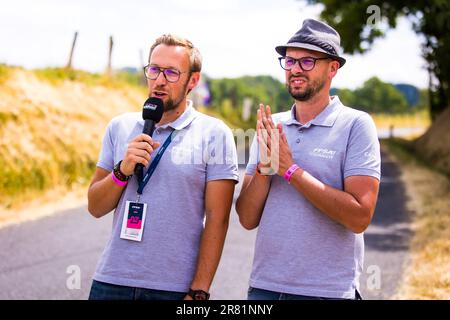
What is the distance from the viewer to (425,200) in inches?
555

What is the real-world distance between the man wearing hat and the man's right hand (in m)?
0.50

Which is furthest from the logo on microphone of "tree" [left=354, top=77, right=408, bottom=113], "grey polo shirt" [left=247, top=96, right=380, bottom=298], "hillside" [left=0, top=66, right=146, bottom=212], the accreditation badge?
"tree" [left=354, top=77, right=408, bottom=113]

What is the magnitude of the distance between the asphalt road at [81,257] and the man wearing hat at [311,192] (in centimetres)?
359

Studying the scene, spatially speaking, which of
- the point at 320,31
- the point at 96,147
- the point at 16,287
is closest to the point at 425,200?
the point at 96,147

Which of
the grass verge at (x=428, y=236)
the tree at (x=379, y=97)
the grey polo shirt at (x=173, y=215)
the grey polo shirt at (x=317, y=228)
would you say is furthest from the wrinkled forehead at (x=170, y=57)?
the tree at (x=379, y=97)

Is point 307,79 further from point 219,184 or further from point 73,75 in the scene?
point 73,75

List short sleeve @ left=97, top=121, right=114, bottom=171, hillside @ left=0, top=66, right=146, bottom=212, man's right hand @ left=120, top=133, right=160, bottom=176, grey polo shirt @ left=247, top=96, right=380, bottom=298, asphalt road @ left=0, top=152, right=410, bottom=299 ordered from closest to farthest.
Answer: man's right hand @ left=120, top=133, right=160, bottom=176
grey polo shirt @ left=247, top=96, right=380, bottom=298
short sleeve @ left=97, top=121, right=114, bottom=171
asphalt road @ left=0, top=152, right=410, bottom=299
hillside @ left=0, top=66, right=146, bottom=212

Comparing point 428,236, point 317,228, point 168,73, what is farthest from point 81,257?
point 317,228

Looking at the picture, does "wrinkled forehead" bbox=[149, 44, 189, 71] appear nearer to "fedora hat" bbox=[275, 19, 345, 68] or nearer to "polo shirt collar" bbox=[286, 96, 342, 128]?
"fedora hat" bbox=[275, 19, 345, 68]

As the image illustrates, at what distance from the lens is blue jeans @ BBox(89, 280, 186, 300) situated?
2.91 metres

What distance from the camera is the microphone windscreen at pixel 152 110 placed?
3025 mm

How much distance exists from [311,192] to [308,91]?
1.74 ft

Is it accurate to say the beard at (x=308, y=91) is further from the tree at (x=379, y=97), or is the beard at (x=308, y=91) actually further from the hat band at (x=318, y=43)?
the tree at (x=379, y=97)

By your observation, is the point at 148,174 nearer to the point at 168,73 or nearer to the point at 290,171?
the point at 168,73
